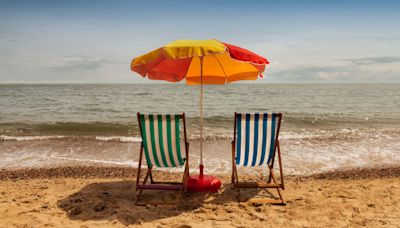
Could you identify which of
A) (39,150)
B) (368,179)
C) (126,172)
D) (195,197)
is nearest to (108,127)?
(39,150)

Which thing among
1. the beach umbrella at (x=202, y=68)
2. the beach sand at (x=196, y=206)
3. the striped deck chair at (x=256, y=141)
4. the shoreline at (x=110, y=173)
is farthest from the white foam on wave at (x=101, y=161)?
the striped deck chair at (x=256, y=141)

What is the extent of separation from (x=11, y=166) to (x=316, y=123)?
12.5 metres

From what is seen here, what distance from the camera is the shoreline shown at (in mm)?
5812

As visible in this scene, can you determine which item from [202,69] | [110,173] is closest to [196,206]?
[202,69]

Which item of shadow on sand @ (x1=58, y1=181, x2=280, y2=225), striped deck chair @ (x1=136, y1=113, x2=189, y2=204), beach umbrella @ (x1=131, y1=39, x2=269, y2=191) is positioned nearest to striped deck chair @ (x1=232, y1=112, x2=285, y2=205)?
shadow on sand @ (x1=58, y1=181, x2=280, y2=225)

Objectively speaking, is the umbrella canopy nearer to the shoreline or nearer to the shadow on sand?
the shadow on sand

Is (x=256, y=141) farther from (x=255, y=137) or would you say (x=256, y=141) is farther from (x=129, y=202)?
(x=129, y=202)

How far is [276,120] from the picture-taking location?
167 inches

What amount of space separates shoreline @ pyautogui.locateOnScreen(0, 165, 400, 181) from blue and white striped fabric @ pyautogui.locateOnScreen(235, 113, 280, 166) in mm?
1520

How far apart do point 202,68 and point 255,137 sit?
150 cm

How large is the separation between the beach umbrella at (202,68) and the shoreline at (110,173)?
1.26m

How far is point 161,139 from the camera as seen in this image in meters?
4.20

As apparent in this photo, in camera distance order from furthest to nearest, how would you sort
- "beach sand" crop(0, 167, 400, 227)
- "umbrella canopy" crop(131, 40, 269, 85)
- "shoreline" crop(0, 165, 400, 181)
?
"shoreline" crop(0, 165, 400, 181)
"umbrella canopy" crop(131, 40, 269, 85)
"beach sand" crop(0, 167, 400, 227)

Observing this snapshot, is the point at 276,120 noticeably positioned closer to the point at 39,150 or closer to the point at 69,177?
the point at 69,177
